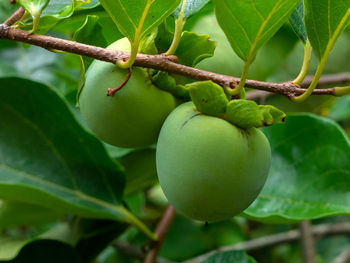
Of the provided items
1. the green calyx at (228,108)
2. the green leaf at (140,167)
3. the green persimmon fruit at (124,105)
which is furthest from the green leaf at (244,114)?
the green leaf at (140,167)

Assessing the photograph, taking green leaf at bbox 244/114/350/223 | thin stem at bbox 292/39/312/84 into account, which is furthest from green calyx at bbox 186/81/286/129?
green leaf at bbox 244/114/350/223

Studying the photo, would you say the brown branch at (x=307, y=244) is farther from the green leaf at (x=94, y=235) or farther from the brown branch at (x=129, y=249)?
the green leaf at (x=94, y=235)

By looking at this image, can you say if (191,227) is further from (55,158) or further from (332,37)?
(332,37)

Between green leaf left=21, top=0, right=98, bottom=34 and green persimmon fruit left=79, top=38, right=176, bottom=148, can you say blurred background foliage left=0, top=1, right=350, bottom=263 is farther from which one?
green persimmon fruit left=79, top=38, right=176, bottom=148

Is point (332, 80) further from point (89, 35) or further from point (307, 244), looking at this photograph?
point (89, 35)

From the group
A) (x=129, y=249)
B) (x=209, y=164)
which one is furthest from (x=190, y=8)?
(x=129, y=249)

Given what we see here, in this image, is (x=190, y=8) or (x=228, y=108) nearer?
(x=228, y=108)
